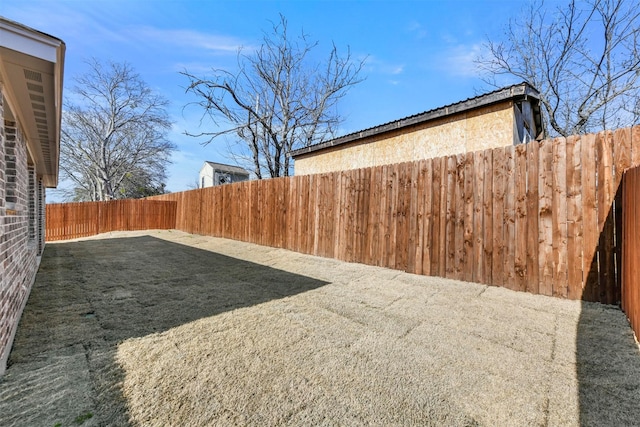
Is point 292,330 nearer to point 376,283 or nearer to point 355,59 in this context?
point 376,283

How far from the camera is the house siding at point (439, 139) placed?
5.81 m

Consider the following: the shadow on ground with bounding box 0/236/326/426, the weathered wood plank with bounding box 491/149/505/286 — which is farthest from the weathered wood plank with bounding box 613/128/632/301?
the shadow on ground with bounding box 0/236/326/426

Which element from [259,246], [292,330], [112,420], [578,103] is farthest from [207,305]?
[578,103]

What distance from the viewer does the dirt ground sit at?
177 cm

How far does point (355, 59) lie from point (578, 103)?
30.3 feet

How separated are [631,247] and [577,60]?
10.4m

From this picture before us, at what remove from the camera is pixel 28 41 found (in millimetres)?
2115

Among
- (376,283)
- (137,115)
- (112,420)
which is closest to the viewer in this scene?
(112,420)

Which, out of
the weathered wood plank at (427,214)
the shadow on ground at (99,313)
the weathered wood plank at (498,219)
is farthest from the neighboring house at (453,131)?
the shadow on ground at (99,313)

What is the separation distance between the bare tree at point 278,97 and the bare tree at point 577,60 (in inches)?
255

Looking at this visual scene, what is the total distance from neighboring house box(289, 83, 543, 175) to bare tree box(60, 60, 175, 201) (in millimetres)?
21977

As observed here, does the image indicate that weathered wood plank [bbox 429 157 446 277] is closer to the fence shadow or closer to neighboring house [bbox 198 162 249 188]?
the fence shadow

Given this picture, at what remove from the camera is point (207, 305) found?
12.0 feet

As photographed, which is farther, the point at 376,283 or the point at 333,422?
the point at 376,283
